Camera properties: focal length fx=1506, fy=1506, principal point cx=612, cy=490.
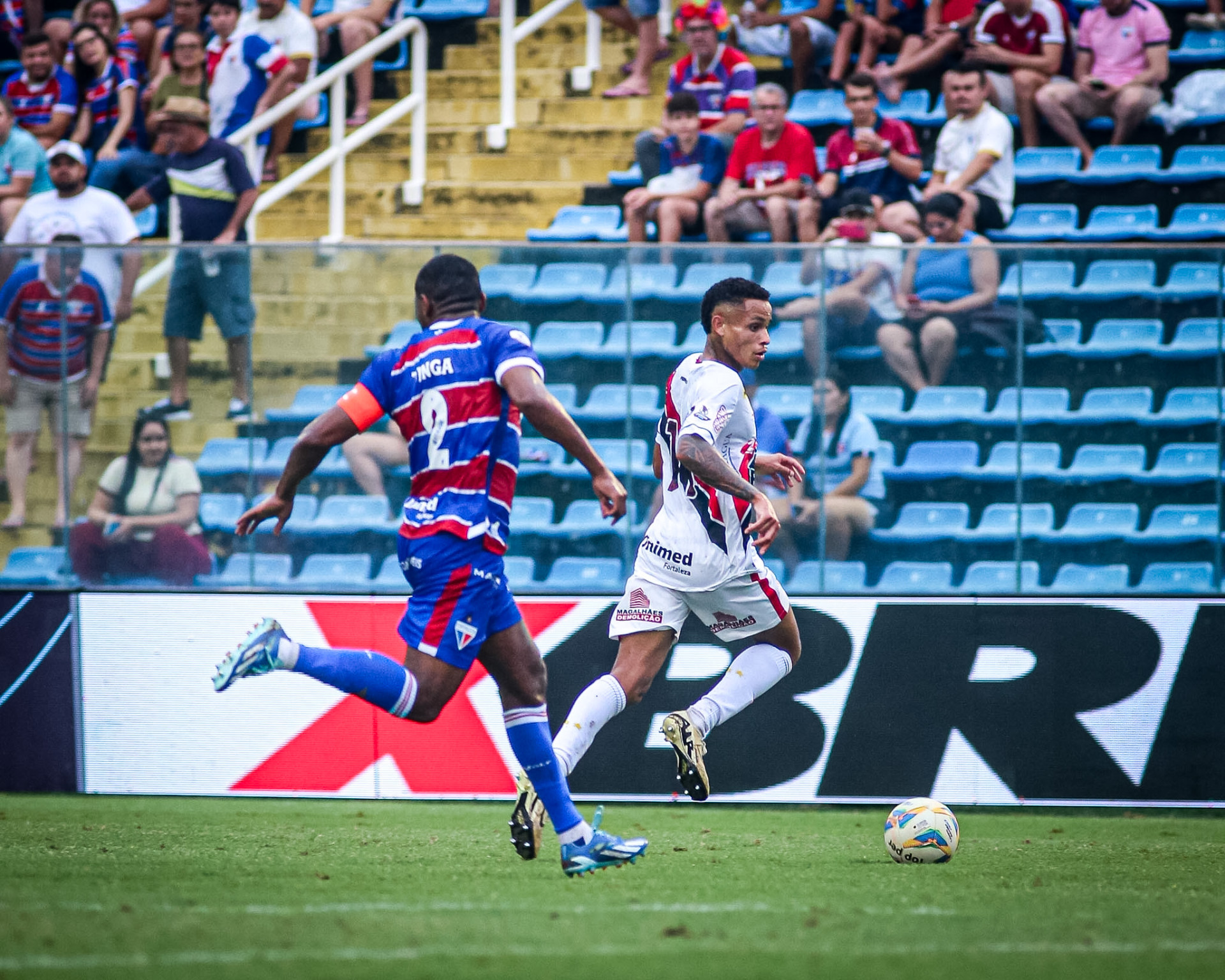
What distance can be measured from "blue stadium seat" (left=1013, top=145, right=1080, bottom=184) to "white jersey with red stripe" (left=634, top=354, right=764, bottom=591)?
6027 millimetres

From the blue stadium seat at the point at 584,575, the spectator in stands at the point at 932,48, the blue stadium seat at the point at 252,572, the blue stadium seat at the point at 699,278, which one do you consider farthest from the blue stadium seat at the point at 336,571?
the spectator in stands at the point at 932,48

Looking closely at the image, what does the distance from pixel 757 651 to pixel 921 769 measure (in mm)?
2135

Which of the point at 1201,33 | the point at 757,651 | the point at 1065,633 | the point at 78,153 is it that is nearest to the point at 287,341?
the point at 78,153

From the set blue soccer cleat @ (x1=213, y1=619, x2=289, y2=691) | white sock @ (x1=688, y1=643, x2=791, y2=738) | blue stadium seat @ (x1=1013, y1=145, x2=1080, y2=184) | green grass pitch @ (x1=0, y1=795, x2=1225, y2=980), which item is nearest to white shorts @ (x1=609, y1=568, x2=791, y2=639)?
white sock @ (x1=688, y1=643, x2=791, y2=738)

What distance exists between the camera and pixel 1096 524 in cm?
830

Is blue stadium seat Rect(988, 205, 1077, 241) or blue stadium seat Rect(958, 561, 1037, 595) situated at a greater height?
blue stadium seat Rect(988, 205, 1077, 241)

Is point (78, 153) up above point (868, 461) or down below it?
above

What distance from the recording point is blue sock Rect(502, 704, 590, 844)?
16.5 feet

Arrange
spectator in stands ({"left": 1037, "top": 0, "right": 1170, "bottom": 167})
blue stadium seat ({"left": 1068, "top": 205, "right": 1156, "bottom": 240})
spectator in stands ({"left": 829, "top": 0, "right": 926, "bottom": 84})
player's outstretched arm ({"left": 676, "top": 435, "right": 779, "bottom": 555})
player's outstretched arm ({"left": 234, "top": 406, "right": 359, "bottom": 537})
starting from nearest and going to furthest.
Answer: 1. player's outstretched arm ({"left": 234, "top": 406, "right": 359, "bottom": 537})
2. player's outstretched arm ({"left": 676, "top": 435, "right": 779, "bottom": 555})
3. blue stadium seat ({"left": 1068, "top": 205, "right": 1156, "bottom": 240})
4. spectator in stands ({"left": 1037, "top": 0, "right": 1170, "bottom": 167})
5. spectator in stands ({"left": 829, "top": 0, "right": 926, "bottom": 84})

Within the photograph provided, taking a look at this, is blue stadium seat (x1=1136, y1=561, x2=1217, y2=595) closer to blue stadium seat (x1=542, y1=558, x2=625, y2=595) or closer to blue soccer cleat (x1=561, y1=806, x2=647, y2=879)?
blue stadium seat (x1=542, y1=558, x2=625, y2=595)

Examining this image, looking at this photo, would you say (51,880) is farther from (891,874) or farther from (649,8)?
(649,8)

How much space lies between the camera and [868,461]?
8359 mm

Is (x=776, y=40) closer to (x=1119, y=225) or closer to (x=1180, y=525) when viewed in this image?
(x=1119, y=225)

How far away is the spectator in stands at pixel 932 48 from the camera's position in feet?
38.3
